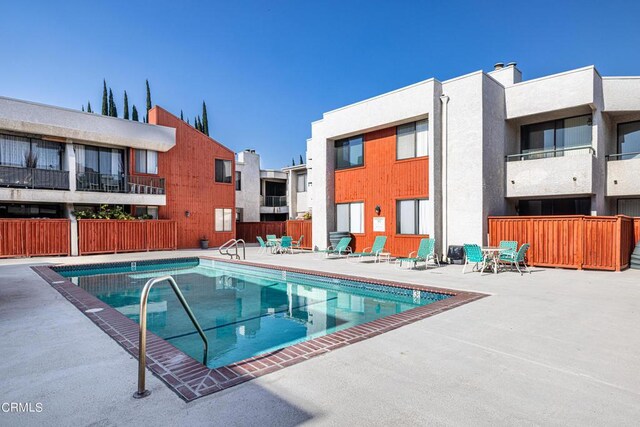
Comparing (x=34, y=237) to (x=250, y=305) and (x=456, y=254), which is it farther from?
(x=456, y=254)

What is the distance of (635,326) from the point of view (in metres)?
4.96

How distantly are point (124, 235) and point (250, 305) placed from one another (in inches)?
515

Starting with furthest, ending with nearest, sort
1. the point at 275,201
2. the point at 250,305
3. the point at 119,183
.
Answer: the point at 275,201 → the point at 119,183 → the point at 250,305

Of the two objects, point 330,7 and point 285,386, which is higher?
point 330,7

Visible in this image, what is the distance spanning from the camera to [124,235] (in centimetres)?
1802

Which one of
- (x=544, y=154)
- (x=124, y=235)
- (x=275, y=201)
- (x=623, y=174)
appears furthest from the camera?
(x=275, y=201)

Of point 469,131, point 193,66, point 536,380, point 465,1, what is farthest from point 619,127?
point 193,66

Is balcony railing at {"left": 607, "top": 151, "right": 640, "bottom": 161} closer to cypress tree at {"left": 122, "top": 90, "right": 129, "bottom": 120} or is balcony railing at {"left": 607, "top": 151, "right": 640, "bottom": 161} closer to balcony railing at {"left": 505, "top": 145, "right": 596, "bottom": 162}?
balcony railing at {"left": 505, "top": 145, "right": 596, "bottom": 162}

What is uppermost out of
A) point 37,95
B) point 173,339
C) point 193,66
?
point 193,66

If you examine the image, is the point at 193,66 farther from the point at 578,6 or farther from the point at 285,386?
the point at 285,386

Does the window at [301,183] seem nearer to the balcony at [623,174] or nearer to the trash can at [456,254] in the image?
the trash can at [456,254]

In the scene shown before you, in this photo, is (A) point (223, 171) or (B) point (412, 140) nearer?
(B) point (412, 140)

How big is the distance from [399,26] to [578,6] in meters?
8.03

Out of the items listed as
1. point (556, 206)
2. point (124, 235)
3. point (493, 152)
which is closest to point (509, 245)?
point (493, 152)
